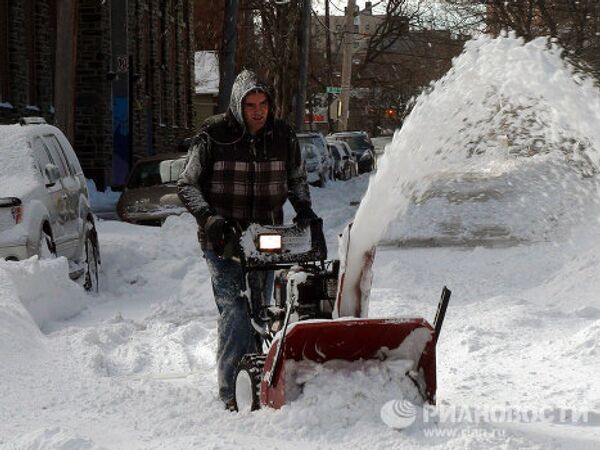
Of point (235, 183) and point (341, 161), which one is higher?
point (235, 183)

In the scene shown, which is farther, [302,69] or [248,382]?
[302,69]

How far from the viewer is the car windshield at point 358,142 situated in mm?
49803

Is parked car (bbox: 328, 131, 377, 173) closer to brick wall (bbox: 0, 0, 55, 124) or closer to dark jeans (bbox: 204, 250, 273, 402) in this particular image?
brick wall (bbox: 0, 0, 55, 124)

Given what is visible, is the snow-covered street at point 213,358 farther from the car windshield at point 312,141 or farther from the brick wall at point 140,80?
the car windshield at point 312,141

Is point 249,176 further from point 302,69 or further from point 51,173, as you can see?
point 302,69

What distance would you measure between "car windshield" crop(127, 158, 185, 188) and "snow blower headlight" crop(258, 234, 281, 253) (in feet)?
44.4

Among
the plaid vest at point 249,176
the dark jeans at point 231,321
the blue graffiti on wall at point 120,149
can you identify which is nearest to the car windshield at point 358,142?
the blue graffiti on wall at point 120,149

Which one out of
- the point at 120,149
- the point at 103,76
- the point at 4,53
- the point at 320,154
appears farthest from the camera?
the point at 320,154

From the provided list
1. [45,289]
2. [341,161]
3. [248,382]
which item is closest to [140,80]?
[341,161]

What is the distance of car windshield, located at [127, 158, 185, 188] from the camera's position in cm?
1931

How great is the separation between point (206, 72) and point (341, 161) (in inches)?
907

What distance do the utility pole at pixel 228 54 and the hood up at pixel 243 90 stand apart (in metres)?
18.9

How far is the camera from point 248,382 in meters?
5.62

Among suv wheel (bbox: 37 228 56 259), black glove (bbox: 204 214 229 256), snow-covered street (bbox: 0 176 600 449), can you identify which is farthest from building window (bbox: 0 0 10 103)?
black glove (bbox: 204 214 229 256)
